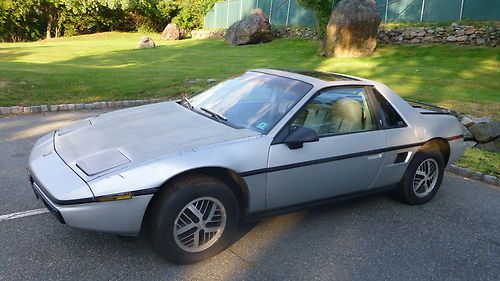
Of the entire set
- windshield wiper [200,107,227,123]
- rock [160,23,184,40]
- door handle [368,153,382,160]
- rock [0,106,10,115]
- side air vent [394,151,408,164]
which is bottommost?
rock [0,106,10,115]

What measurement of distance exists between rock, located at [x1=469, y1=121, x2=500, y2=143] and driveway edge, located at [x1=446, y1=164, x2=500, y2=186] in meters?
1.92

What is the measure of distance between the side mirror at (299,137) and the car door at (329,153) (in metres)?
0.04

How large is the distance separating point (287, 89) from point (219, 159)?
3.86 ft

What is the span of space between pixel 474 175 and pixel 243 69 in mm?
10205

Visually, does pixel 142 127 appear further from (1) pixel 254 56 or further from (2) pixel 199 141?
(1) pixel 254 56

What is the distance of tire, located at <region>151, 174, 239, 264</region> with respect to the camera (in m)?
3.13

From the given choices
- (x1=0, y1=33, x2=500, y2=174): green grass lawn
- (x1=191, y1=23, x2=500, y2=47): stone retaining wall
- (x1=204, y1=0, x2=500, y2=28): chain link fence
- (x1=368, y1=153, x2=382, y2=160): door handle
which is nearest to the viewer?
(x1=368, y1=153, x2=382, y2=160): door handle

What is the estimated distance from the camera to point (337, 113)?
4.06 metres

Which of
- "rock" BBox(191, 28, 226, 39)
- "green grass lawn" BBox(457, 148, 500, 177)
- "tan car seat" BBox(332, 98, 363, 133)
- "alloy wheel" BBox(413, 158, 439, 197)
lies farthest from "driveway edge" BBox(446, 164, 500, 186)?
"rock" BBox(191, 28, 226, 39)

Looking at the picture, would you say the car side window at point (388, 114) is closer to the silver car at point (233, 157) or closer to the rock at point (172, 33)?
the silver car at point (233, 157)

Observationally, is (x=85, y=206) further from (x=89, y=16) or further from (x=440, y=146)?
(x=89, y=16)

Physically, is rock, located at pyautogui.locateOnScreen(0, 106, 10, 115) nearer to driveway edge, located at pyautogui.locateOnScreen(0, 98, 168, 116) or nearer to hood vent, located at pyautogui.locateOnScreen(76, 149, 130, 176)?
driveway edge, located at pyautogui.locateOnScreen(0, 98, 168, 116)

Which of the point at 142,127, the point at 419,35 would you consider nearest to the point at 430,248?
the point at 142,127

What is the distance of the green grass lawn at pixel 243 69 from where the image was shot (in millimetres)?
10121
